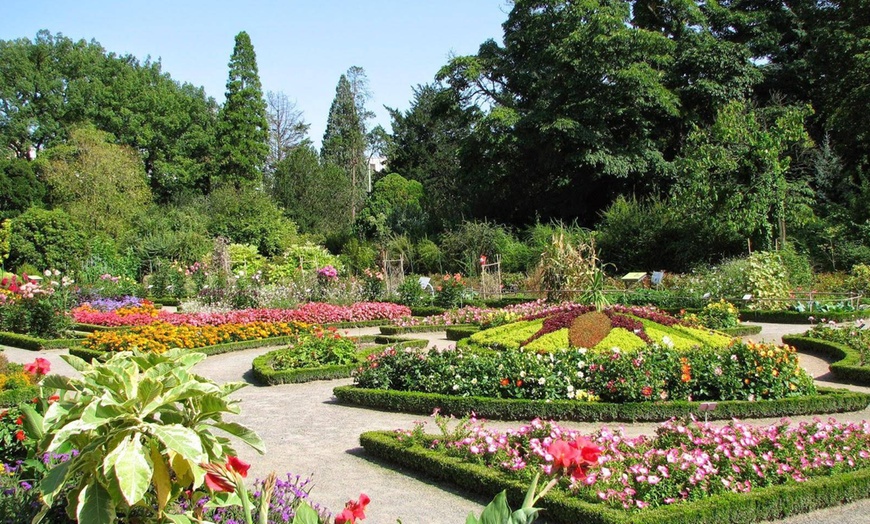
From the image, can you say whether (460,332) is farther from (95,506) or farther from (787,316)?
(95,506)

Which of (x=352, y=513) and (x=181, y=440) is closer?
(x=352, y=513)

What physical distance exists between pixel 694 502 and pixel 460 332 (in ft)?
28.1

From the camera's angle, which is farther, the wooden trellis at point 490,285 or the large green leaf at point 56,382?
the wooden trellis at point 490,285

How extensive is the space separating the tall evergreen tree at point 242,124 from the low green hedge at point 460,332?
27165 mm

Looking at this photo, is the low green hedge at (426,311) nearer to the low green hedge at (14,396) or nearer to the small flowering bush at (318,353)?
the small flowering bush at (318,353)

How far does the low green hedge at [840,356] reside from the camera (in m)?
8.48

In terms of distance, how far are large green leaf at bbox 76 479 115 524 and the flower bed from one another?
2854 millimetres

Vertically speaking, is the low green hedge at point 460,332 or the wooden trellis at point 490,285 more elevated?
the wooden trellis at point 490,285

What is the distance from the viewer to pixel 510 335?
32.8 feet

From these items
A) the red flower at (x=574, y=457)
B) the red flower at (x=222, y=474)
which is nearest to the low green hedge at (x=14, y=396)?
the red flower at (x=222, y=474)

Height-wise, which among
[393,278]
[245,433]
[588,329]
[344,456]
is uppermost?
[393,278]

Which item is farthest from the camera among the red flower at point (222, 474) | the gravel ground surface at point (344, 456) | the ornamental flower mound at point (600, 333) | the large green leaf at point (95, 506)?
the ornamental flower mound at point (600, 333)

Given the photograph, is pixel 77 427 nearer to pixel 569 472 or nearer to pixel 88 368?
pixel 88 368

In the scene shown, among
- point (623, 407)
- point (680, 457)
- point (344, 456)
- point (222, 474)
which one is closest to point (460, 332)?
point (623, 407)
